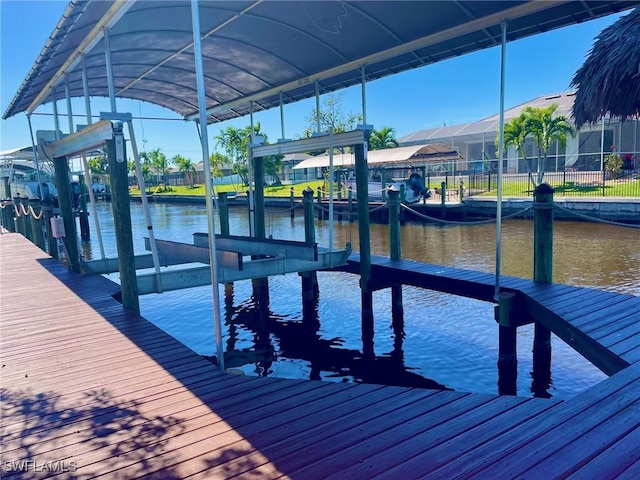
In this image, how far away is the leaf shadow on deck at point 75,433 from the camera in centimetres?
276

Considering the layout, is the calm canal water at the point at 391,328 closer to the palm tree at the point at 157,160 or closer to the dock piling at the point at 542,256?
the dock piling at the point at 542,256

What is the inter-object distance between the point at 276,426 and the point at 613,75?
8826 millimetres

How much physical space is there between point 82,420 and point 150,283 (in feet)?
10.6

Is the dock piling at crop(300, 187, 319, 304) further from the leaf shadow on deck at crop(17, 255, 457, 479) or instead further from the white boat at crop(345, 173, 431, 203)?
the white boat at crop(345, 173, 431, 203)

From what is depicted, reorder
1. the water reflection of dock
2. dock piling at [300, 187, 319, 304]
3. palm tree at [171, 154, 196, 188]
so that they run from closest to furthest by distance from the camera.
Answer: the water reflection of dock, dock piling at [300, 187, 319, 304], palm tree at [171, 154, 196, 188]

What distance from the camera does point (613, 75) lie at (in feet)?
28.1

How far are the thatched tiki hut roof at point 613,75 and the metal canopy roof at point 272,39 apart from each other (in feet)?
11.0

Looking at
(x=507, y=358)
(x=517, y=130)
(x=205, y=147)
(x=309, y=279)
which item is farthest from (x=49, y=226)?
(x=517, y=130)

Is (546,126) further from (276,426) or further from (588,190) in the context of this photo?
(276,426)

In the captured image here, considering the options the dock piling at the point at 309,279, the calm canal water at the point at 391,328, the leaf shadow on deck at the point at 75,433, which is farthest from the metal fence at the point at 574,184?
the leaf shadow on deck at the point at 75,433

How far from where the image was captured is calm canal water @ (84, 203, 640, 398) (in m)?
6.61

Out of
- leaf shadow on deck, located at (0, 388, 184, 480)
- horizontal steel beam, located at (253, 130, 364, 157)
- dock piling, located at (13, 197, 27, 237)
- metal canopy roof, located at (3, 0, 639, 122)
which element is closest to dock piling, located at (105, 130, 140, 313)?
metal canopy roof, located at (3, 0, 639, 122)

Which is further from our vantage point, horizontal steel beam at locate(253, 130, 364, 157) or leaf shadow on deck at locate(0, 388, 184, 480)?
horizontal steel beam at locate(253, 130, 364, 157)

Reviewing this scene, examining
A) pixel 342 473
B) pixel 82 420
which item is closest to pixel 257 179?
pixel 82 420
